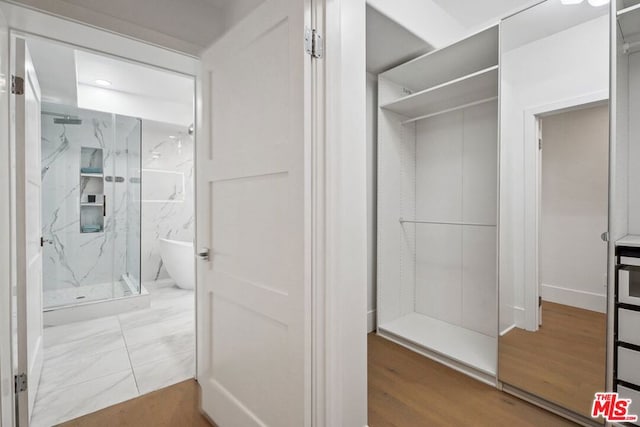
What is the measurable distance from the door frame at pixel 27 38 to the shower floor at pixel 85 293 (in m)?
2.06

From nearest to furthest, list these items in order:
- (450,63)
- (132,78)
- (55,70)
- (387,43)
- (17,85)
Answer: (17,85) < (387,43) < (450,63) < (55,70) < (132,78)

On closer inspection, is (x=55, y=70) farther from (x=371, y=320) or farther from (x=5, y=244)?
(x=371, y=320)

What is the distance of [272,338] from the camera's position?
133cm

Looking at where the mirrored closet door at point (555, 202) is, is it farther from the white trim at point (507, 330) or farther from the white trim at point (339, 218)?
the white trim at point (339, 218)

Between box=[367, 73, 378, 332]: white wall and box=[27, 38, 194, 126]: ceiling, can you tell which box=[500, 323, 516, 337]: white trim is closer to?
box=[367, 73, 378, 332]: white wall

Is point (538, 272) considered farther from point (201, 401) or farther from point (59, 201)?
point (59, 201)

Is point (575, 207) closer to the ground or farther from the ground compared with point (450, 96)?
closer to the ground

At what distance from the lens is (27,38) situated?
5.10 feet

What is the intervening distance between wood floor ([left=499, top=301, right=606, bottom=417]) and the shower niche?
4.27 meters

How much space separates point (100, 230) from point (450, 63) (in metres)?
4.12

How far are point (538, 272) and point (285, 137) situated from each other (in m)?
1.63

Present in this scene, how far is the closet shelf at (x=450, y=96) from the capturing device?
6.83ft

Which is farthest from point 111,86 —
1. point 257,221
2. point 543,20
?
point 543,20

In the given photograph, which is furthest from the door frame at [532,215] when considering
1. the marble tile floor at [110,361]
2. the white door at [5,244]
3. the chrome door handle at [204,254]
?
the white door at [5,244]
